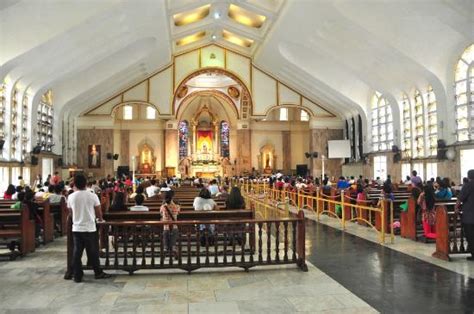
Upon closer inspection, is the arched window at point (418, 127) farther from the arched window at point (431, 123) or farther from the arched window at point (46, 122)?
the arched window at point (46, 122)

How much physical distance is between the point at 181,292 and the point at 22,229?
3753 millimetres

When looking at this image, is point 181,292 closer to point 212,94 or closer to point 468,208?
point 468,208

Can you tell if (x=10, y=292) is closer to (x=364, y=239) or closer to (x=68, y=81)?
(x=364, y=239)

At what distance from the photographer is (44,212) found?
8742 millimetres

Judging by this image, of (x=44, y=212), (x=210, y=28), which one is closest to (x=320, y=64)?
(x=210, y=28)

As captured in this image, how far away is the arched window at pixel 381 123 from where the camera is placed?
23.2 m

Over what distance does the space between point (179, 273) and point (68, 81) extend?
19377 millimetres

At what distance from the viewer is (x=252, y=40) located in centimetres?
2450

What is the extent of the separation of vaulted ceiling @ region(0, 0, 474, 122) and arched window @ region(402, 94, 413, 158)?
704mm

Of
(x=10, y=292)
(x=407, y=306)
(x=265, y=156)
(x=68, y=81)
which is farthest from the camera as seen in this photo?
(x=265, y=156)

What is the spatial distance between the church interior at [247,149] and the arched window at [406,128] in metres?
0.11

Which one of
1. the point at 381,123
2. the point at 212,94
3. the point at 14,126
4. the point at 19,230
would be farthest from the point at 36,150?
the point at 381,123

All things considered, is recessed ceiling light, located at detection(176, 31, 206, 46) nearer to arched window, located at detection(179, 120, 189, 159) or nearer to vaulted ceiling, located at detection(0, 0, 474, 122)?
vaulted ceiling, located at detection(0, 0, 474, 122)

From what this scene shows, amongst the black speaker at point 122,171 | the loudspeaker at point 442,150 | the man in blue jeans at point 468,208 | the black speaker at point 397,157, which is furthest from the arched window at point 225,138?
the man in blue jeans at point 468,208
